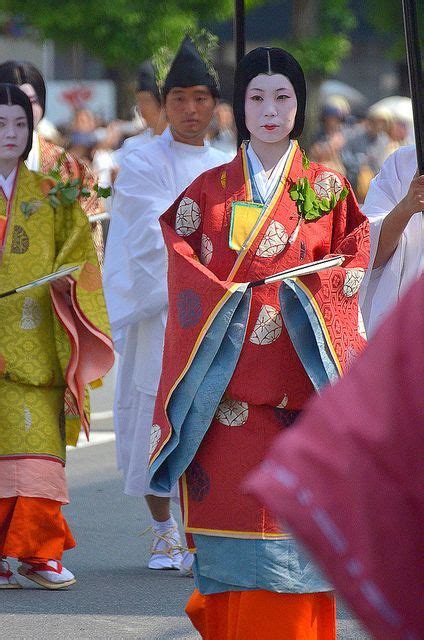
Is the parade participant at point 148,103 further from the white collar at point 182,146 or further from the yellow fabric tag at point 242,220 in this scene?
the yellow fabric tag at point 242,220

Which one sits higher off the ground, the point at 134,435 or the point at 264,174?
the point at 264,174

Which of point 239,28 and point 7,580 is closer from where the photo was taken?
point 239,28

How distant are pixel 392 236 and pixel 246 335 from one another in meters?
1.02

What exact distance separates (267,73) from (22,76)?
2.12 meters

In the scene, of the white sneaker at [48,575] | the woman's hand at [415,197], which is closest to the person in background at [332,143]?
the white sneaker at [48,575]

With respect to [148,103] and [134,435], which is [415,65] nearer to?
[134,435]

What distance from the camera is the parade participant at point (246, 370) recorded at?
399 cm

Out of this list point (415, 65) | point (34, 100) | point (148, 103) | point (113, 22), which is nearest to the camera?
point (415, 65)

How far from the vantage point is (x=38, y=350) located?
17.9ft

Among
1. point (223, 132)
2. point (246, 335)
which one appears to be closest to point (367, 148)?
point (223, 132)

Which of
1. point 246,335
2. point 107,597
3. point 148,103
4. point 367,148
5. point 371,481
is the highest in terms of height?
point 367,148

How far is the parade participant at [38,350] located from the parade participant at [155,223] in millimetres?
405

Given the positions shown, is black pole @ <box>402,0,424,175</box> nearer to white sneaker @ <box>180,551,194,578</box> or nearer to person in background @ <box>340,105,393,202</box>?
white sneaker @ <box>180,551,194,578</box>

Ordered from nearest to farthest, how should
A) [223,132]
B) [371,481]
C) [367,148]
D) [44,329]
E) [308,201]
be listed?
1. [371,481]
2. [308,201]
3. [44,329]
4. [367,148]
5. [223,132]
